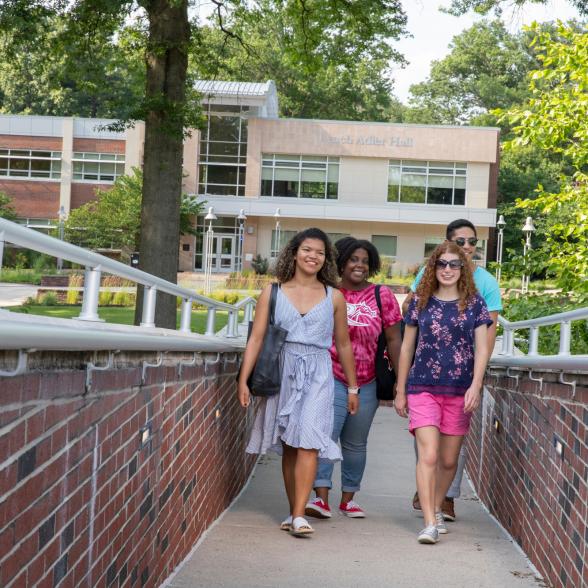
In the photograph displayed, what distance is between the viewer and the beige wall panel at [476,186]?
48406 mm

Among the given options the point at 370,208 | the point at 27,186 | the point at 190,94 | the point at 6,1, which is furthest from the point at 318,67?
the point at 27,186

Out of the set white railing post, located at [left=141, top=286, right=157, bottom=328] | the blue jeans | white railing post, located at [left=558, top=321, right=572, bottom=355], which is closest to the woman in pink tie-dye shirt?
the blue jeans

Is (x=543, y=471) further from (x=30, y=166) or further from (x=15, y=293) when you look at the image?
(x=30, y=166)

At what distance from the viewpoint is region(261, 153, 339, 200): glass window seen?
48688mm

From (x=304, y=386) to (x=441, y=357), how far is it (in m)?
0.84

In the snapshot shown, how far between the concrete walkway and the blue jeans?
29cm

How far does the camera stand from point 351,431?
672 cm

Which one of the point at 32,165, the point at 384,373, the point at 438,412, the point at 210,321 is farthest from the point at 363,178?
the point at 438,412

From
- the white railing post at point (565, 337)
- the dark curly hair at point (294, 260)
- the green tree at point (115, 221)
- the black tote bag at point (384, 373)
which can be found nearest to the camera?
the white railing post at point (565, 337)

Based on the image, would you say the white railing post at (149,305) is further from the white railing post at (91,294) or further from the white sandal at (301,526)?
the white sandal at (301,526)

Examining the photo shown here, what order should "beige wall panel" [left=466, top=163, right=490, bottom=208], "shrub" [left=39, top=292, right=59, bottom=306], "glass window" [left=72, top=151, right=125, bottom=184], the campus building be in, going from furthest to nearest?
"glass window" [left=72, top=151, right=125, bottom=184] < "beige wall panel" [left=466, top=163, right=490, bottom=208] < the campus building < "shrub" [left=39, top=292, right=59, bottom=306]

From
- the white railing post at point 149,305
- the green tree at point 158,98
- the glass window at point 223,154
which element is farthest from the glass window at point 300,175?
the white railing post at point 149,305

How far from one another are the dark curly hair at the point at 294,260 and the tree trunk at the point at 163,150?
644 centimetres

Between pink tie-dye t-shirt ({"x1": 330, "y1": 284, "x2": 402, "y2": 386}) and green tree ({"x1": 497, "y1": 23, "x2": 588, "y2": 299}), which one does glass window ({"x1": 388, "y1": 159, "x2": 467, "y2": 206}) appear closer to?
green tree ({"x1": 497, "y1": 23, "x2": 588, "y2": 299})
